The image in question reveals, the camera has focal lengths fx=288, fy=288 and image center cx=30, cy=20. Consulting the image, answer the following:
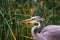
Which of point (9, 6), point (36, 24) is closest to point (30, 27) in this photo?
point (36, 24)

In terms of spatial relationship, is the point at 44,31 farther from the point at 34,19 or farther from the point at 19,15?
the point at 19,15

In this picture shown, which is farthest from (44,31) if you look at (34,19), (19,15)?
(19,15)

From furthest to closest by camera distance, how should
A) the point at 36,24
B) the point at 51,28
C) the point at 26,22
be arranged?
the point at 36,24, the point at 26,22, the point at 51,28

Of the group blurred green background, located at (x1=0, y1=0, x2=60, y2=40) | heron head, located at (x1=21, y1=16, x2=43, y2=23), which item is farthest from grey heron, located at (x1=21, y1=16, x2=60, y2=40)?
blurred green background, located at (x1=0, y1=0, x2=60, y2=40)

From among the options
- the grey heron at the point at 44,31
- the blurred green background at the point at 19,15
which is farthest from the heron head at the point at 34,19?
the blurred green background at the point at 19,15

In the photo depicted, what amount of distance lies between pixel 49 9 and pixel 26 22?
63 cm

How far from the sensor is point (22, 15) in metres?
3.88

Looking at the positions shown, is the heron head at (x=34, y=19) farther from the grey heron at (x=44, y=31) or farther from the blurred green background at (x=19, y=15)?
the blurred green background at (x=19, y=15)

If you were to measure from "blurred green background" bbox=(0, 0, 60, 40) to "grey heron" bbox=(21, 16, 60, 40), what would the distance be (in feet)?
0.57

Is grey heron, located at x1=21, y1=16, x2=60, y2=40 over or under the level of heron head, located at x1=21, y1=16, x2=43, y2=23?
under

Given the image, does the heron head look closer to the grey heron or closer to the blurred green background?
the grey heron

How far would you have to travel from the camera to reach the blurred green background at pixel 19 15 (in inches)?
148

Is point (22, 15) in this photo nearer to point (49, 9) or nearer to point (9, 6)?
point (9, 6)

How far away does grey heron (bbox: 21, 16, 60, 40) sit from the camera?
3.47 m
